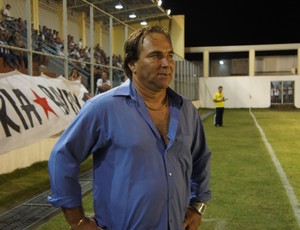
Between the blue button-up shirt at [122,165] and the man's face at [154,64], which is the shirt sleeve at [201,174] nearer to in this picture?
the blue button-up shirt at [122,165]

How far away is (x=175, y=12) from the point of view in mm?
45250

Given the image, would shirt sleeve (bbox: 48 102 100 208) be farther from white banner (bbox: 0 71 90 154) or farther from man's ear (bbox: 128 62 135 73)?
white banner (bbox: 0 71 90 154)

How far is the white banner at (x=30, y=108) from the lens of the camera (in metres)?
5.84

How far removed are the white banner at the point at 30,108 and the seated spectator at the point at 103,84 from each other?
285cm

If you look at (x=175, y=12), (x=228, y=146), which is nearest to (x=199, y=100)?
(x=175, y=12)

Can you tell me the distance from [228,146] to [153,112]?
408 inches

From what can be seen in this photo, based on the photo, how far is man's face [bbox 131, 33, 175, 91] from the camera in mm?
2244

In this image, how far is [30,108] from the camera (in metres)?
6.58

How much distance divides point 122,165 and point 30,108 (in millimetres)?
4778

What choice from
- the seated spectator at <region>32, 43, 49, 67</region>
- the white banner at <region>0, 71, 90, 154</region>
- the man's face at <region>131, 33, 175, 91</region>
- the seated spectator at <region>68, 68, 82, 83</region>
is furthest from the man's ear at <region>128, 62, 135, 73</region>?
the seated spectator at <region>68, 68, 82, 83</region>

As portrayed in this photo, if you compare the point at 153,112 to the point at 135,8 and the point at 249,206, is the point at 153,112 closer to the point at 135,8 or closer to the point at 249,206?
the point at 249,206

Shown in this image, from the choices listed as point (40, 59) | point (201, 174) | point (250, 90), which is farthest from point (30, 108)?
point (250, 90)

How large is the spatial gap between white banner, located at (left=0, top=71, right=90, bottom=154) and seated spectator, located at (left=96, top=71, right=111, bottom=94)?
2847 millimetres

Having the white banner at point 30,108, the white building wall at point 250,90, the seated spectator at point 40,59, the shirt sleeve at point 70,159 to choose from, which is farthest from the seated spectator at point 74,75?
the white building wall at point 250,90
